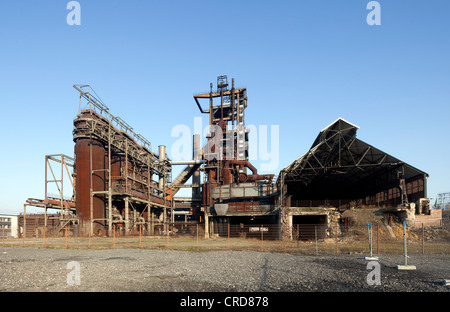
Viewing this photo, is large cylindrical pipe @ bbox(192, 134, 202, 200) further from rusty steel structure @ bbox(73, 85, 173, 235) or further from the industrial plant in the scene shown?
rusty steel structure @ bbox(73, 85, 173, 235)

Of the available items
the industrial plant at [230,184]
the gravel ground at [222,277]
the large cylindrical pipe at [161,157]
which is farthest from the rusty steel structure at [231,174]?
the gravel ground at [222,277]

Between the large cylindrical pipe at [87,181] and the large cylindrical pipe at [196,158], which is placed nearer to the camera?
the large cylindrical pipe at [87,181]

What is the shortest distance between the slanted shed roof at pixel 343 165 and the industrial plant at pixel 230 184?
10 cm

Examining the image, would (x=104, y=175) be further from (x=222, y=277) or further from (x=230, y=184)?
(x=222, y=277)

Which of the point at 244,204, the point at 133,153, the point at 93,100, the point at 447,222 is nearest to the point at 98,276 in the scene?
the point at 244,204

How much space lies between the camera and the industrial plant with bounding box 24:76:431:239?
31031 mm

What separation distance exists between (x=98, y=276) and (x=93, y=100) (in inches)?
1382

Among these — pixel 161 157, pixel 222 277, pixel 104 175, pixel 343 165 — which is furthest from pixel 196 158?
pixel 222 277

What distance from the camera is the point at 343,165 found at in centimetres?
3447

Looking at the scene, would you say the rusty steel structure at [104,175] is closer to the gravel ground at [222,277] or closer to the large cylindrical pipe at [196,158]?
the large cylindrical pipe at [196,158]

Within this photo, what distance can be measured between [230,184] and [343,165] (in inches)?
480

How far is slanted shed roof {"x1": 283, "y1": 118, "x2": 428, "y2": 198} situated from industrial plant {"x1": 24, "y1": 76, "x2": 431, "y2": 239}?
99mm

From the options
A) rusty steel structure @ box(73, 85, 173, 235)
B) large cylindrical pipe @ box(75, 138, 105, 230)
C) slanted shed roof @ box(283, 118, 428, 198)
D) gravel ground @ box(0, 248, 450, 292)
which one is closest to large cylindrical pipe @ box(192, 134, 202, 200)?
rusty steel structure @ box(73, 85, 173, 235)

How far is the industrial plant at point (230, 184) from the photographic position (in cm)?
3103
